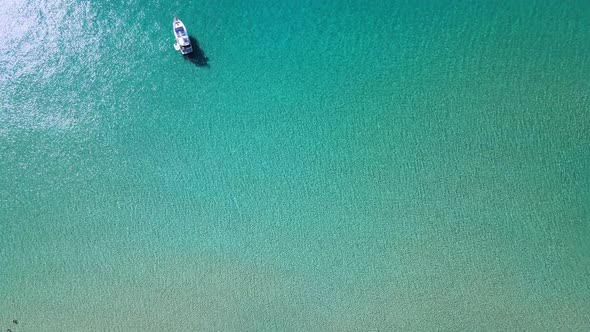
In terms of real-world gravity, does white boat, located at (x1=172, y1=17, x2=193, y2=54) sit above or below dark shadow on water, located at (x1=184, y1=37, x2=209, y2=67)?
above

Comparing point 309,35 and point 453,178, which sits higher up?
point 309,35

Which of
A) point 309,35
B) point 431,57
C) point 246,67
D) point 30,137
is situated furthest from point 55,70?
point 431,57

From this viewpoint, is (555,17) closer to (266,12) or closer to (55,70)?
(266,12)

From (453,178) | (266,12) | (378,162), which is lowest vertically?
(453,178)

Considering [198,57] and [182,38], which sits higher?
[182,38]

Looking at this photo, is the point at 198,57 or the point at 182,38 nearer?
the point at 182,38

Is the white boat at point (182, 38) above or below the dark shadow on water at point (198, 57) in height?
above

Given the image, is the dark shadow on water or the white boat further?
the dark shadow on water

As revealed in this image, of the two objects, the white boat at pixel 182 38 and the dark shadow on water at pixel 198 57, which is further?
the dark shadow on water at pixel 198 57
